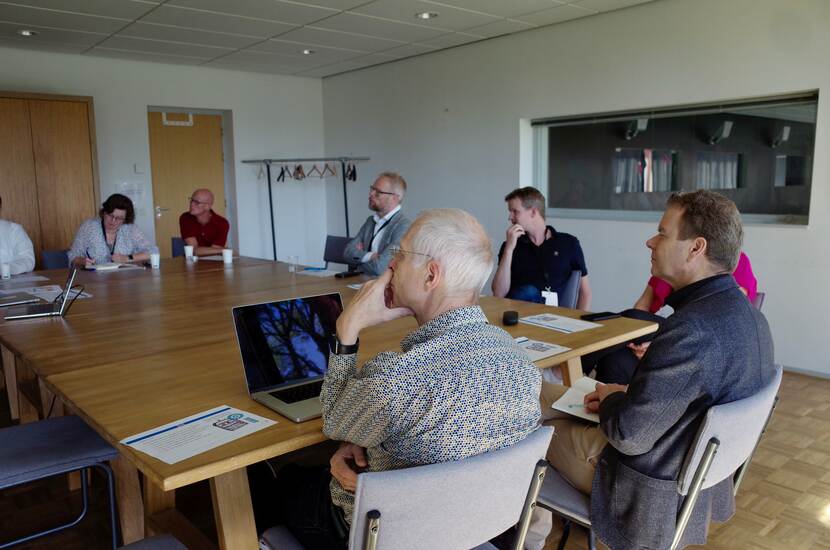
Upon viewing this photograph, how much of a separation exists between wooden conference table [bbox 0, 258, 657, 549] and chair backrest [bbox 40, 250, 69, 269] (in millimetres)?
1608

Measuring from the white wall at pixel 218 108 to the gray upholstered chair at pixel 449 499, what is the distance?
6.60 meters

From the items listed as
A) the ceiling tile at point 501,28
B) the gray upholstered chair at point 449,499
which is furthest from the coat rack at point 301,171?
the gray upholstered chair at point 449,499

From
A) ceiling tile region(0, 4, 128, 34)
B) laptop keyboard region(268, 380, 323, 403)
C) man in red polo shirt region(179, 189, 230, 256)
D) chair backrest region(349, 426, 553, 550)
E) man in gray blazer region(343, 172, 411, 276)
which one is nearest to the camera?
chair backrest region(349, 426, 553, 550)

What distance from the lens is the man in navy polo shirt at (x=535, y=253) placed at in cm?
362

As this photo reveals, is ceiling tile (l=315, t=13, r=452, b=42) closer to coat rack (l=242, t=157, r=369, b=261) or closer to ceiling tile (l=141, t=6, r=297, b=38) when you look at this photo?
ceiling tile (l=141, t=6, r=297, b=38)

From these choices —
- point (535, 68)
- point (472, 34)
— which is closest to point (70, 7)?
point (472, 34)

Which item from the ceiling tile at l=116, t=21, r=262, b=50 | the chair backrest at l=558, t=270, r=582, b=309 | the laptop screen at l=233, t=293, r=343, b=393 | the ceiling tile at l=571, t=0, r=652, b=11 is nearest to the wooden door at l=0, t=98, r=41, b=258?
the ceiling tile at l=116, t=21, r=262, b=50

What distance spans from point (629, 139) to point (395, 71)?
2.98 metres

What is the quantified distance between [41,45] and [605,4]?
17.0ft

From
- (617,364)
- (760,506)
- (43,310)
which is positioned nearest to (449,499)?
(617,364)

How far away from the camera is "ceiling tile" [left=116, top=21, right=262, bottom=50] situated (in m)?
5.56

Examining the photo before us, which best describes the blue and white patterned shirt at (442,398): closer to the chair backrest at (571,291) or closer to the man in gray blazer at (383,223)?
the chair backrest at (571,291)

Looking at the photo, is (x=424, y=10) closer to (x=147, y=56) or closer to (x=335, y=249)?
(x=335, y=249)

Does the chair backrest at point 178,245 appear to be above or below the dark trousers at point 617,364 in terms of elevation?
above
